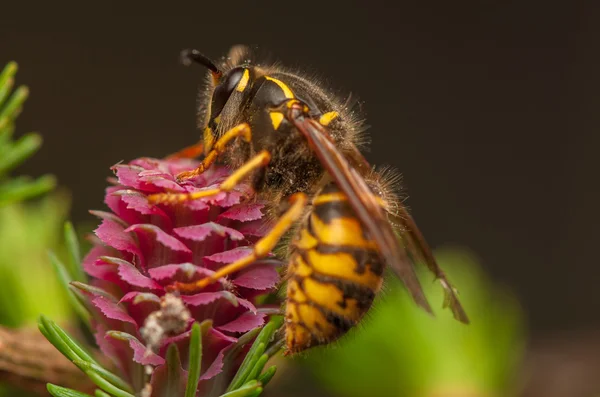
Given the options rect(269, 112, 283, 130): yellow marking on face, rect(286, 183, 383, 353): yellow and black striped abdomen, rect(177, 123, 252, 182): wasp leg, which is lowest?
rect(286, 183, 383, 353): yellow and black striped abdomen

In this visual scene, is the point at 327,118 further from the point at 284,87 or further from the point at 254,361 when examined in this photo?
the point at 254,361

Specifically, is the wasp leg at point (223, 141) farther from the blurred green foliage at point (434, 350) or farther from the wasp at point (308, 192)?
the blurred green foliage at point (434, 350)

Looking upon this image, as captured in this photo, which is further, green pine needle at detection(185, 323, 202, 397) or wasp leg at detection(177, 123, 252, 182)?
wasp leg at detection(177, 123, 252, 182)

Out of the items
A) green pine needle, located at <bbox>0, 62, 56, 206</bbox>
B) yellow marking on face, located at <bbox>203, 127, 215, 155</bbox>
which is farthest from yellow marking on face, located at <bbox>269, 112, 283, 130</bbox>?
green pine needle, located at <bbox>0, 62, 56, 206</bbox>

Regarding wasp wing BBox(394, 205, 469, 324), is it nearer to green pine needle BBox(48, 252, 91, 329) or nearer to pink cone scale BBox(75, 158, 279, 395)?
pink cone scale BBox(75, 158, 279, 395)

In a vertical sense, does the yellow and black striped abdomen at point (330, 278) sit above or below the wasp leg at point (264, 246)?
below

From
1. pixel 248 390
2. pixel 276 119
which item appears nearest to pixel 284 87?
pixel 276 119

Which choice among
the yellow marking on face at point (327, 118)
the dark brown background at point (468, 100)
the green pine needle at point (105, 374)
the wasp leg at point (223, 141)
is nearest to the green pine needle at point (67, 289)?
the green pine needle at point (105, 374)

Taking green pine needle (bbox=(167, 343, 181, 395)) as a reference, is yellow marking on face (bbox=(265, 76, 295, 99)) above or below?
above
